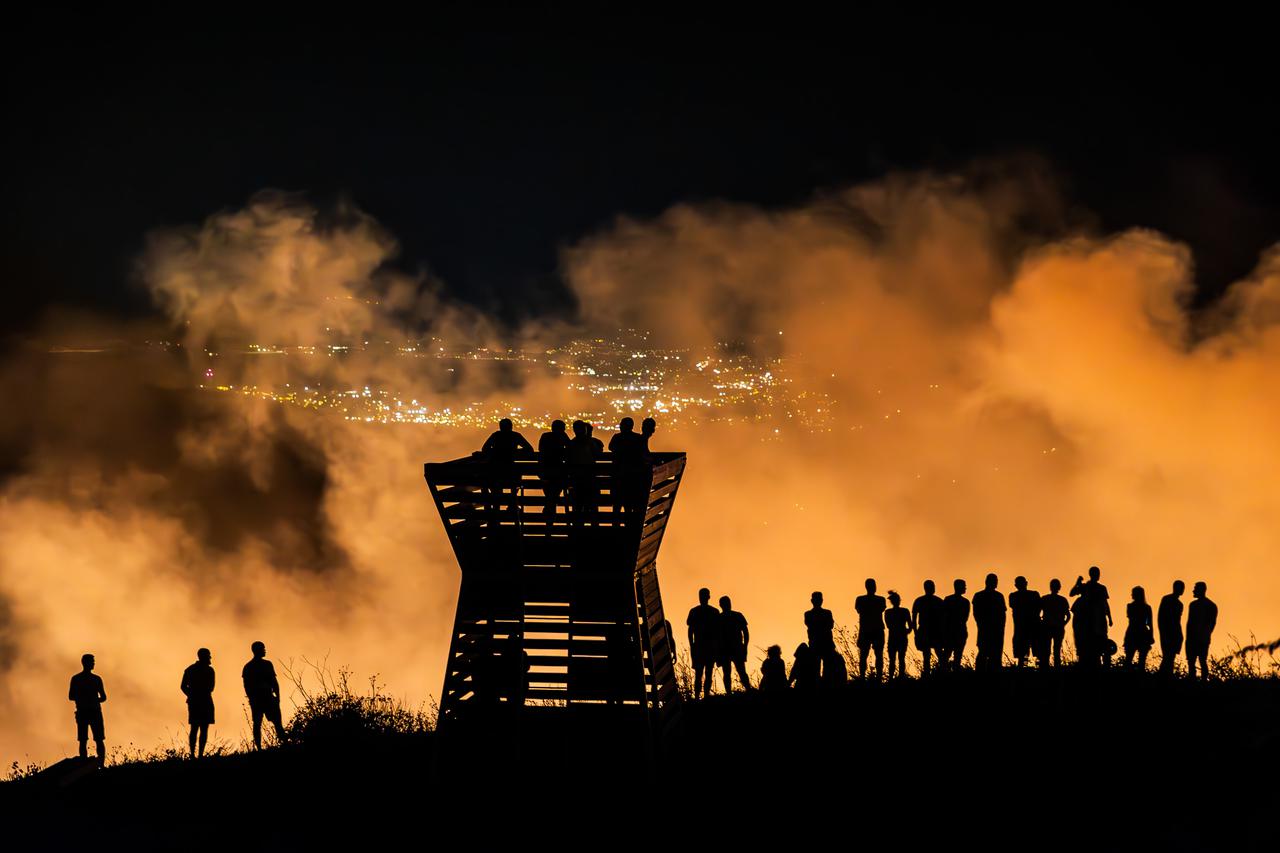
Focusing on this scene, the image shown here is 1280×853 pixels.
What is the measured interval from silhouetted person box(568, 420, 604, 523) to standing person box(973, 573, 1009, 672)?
5.10 metres

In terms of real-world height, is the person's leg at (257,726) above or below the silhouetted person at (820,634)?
below

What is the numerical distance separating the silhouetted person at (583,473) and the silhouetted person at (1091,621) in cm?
588

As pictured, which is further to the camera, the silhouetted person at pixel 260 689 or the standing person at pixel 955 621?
the standing person at pixel 955 621

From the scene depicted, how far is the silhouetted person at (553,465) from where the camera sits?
11570 millimetres

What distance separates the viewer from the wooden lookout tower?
11617 mm

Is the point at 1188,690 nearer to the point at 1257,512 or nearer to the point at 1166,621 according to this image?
the point at 1166,621

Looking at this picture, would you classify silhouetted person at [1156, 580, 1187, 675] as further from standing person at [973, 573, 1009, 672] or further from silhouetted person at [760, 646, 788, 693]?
silhouetted person at [760, 646, 788, 693]

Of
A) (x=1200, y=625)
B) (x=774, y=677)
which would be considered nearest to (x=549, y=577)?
(x=774, y=677)

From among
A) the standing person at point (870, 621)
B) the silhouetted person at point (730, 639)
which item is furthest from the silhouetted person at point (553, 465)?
the standing person at point (870, 621)

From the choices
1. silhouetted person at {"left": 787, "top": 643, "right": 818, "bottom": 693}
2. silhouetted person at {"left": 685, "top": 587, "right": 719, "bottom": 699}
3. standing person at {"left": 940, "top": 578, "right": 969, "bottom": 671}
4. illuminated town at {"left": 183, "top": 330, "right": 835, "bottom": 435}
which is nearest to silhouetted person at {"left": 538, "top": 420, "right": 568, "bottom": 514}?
silhouetted person at {"left": 685, "top": 587, "right": 719, "bottom": 699}

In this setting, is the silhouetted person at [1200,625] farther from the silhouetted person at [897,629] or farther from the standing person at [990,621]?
the silhouetted person at [897,629]

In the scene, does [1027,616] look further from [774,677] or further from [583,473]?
[583,473]

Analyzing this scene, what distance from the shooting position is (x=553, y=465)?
11641 mm

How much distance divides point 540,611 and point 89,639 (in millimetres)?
41230
